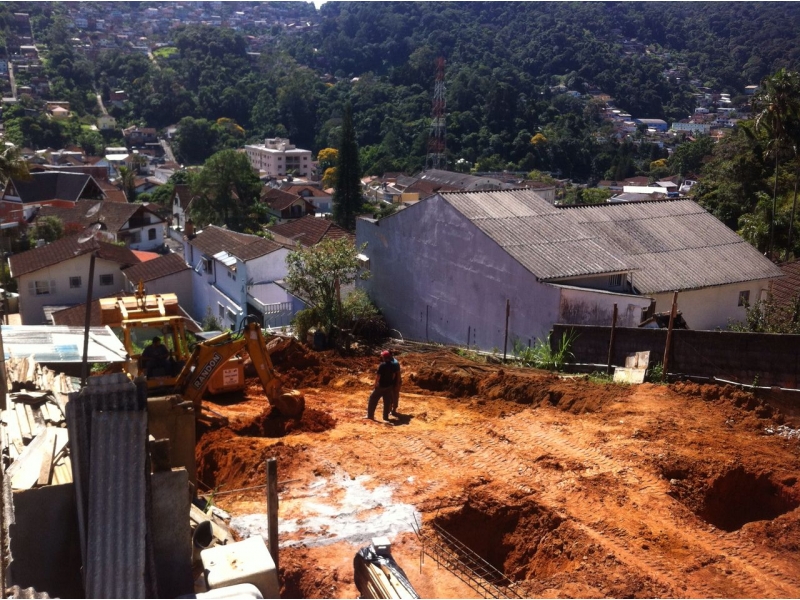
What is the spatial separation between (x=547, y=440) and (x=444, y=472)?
2.09m

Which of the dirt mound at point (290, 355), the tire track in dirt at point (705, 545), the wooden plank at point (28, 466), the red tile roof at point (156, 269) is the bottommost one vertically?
the red tile roof at point (156, 269)

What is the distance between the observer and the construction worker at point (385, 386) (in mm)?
14359

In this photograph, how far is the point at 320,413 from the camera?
583 inches

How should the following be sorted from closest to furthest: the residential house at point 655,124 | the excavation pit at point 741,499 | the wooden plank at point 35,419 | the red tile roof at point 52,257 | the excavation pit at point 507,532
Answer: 1. the wooden plank at point 35,419
2. the excavation pit at point 507,532
3. the excavation pit at point 741,499
4. the red tile roof at point 52,257
5. the residential house at point 655,124

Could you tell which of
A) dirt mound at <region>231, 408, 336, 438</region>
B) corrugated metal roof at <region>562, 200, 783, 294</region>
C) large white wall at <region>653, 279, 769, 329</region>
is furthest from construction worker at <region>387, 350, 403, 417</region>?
large white wall at <region>653, 279, 769, 329</region>

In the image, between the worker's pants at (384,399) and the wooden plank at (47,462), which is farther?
the worker's pants at (384,399)

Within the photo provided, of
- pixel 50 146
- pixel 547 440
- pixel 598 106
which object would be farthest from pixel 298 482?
pixel 598 106

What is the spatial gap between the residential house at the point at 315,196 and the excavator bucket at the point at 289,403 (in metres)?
64.5

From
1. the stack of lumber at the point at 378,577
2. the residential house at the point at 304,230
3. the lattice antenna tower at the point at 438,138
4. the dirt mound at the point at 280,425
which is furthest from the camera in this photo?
the lattice antenna tower at the point at 438,138

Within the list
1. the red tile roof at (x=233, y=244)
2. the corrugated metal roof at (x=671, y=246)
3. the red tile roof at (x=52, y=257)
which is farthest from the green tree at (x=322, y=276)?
the red tile roof at (x=52, y=257)

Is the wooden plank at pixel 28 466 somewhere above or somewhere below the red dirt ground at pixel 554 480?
above

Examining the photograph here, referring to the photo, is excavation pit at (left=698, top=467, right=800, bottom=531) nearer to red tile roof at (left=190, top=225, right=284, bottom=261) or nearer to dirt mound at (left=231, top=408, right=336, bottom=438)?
dirt mound at (left=231, top=408, right=336, bottom=438)

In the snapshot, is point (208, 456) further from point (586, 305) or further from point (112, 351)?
point (586, 305)

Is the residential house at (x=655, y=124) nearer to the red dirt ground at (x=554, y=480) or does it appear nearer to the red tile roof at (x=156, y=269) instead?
the red tile roof at (x=156, y=269)
